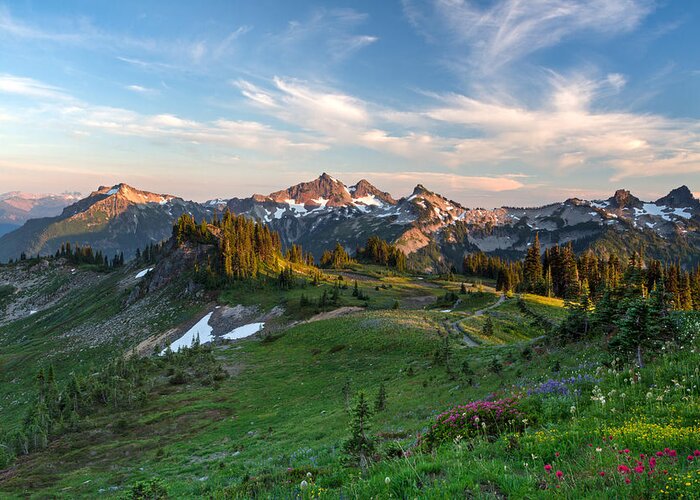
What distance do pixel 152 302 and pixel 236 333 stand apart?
38328mm

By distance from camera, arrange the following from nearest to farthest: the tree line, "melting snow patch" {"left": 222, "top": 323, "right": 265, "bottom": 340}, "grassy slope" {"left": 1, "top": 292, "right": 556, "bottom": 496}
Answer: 1. "grassy slope" {"left": 1, "top": 292, "right": 556, "bottom": 496}
2. "melting snow patch" {"left": 222, "top": 323, "right": 265, "bottom": 340}
3. the tree line

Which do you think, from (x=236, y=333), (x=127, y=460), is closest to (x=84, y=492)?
(x=127, y=460)

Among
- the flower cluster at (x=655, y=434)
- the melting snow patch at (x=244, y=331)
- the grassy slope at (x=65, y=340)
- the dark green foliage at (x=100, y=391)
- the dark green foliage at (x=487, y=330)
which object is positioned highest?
the flower cluster at (x=655, y=434)

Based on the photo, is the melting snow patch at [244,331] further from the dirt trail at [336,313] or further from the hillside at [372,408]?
the dirt trail at [336,313]

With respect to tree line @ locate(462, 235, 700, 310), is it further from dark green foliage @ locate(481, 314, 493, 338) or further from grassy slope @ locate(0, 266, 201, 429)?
grassy slope @ locate(0, 266, 201, 429)

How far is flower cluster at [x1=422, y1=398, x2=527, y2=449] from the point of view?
32.4ft

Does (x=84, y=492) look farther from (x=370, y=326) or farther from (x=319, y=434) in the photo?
(x=370, y=326)

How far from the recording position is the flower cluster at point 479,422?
9891 millimetres

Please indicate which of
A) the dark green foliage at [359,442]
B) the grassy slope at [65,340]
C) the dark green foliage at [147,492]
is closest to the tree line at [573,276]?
the grassy slope at [65,340]

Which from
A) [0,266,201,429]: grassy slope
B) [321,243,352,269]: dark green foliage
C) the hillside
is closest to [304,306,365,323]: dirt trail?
the hillside

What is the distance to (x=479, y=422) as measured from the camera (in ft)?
34.0

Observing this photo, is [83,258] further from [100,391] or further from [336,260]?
[100,391]

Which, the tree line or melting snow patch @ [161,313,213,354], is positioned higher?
the tree line

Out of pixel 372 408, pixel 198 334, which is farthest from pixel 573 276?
pixel 372 408
